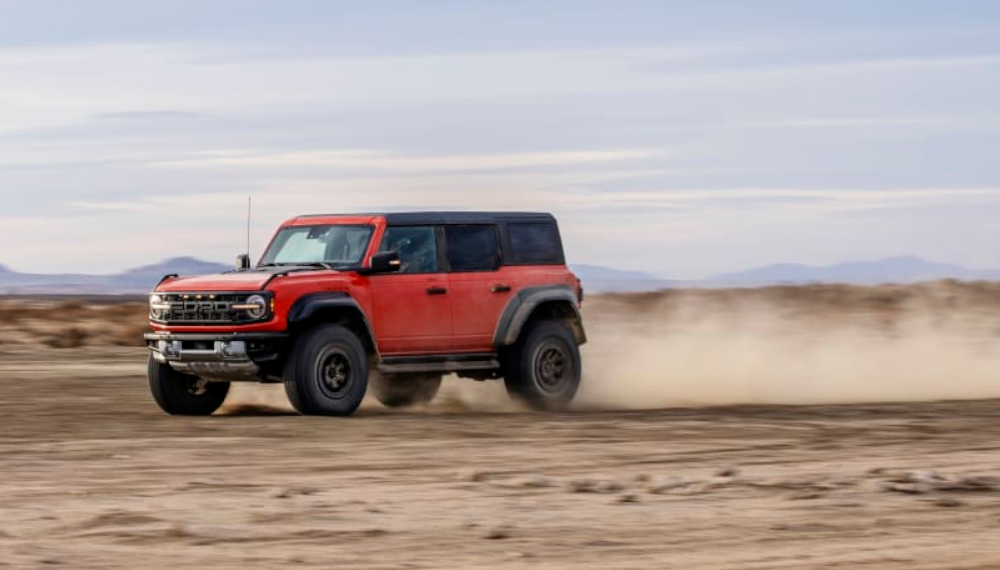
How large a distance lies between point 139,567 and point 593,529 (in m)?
2.67

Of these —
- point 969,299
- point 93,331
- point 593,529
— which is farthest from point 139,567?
point 969,299

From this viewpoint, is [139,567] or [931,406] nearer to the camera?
[139,567]

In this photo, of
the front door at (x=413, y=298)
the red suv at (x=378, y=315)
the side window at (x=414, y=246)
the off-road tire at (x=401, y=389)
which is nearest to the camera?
the red suv at (x=378, y=315)

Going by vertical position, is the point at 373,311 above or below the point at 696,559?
above

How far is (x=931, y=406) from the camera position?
1972cm

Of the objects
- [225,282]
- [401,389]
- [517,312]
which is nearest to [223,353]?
[225,282]

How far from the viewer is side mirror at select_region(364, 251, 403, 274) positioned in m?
17.7

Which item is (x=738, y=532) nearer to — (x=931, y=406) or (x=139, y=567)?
(x=139, y=567)

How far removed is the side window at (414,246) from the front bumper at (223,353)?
1740 millimetres

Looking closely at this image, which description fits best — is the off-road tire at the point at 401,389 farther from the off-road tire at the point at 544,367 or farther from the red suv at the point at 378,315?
the off-road tire at the point at 544,367

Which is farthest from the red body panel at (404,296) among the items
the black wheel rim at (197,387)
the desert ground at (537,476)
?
the desert ground at (537,476)

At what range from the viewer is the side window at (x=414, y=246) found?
1841 cm

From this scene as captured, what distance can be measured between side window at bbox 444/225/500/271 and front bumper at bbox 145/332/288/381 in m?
2.38

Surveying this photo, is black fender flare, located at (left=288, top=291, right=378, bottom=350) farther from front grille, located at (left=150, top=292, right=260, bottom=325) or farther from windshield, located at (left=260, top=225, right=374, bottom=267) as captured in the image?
windshield, located at (left=260, top=225, right=374, bottom=267)
